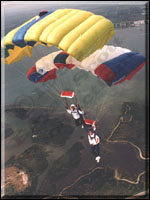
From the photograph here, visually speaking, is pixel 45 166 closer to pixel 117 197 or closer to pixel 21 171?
pixel 21 171

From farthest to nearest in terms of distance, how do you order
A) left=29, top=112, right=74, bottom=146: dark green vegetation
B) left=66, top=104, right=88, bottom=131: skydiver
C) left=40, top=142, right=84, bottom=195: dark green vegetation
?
left=29, top=112, right=74, bottom=146: dark green vegetation → left=66, top=104, right=88, bottom=131: skydiver → left=40, top=142, right=84, bottom=195: dark green vegetation

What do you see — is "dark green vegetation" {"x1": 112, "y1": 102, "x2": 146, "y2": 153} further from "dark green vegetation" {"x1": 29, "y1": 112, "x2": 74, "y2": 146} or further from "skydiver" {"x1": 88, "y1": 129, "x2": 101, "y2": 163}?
"dark green vegetation" {"x1": 29, "y1": 112, "x2": 74, "y2": 146}

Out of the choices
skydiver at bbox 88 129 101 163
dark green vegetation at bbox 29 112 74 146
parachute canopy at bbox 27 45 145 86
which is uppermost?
parachute canopy at bbox 27 45 145 86

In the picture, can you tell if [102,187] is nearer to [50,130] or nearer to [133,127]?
[133,127]

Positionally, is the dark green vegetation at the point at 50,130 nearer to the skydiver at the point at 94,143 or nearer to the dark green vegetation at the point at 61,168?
the dark green vegetation at the point at 61,168

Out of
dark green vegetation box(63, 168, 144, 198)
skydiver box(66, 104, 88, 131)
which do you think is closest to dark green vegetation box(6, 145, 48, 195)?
dark green vegetation box(63, 168, 144, 198)

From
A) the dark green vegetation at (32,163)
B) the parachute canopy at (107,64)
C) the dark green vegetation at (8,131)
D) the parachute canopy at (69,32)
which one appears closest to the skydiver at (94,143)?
the parachute canopy at (107,64)
